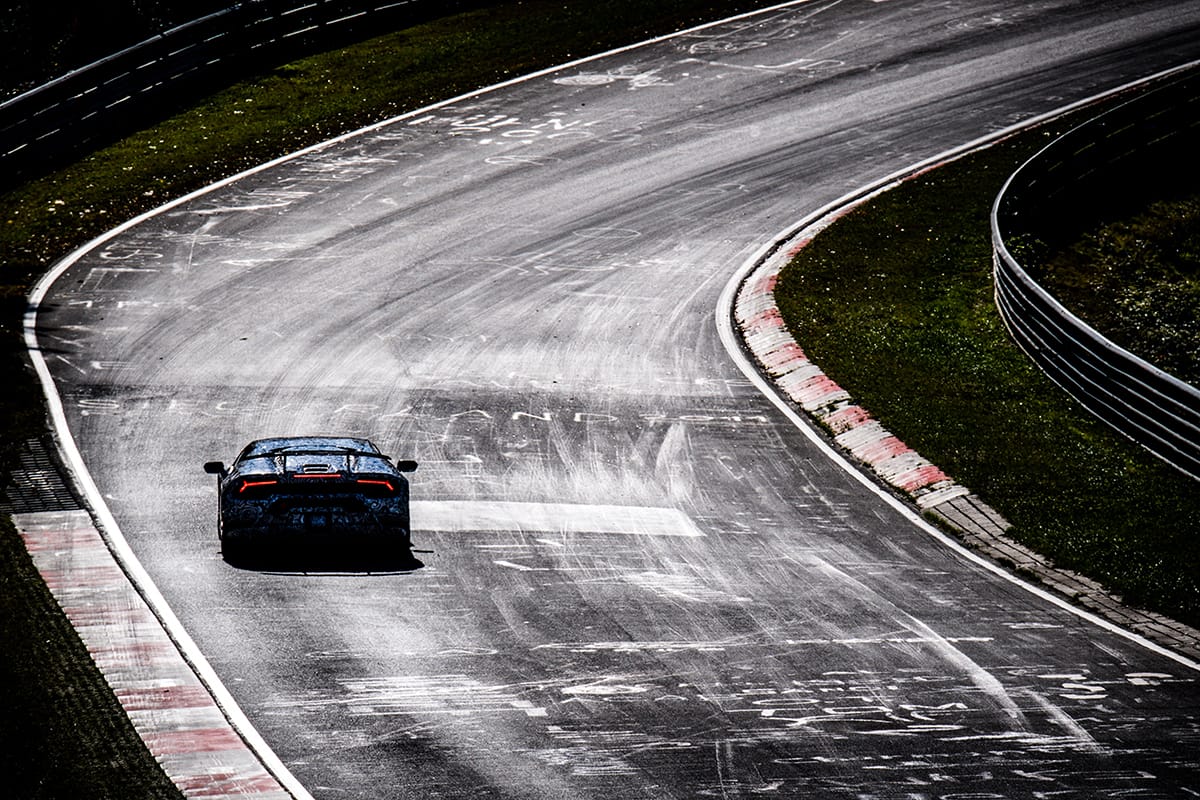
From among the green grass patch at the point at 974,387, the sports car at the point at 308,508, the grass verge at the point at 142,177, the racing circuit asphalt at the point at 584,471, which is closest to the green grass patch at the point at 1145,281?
the green grass patch at the point at 974,387

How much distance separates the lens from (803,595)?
49.4 feet

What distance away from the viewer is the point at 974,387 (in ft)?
72.9

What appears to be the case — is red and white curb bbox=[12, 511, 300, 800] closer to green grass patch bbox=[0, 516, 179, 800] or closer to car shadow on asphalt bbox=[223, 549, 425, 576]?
green grass patch bbox=[0, 516, 179, 800]

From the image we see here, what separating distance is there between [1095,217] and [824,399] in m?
12.7

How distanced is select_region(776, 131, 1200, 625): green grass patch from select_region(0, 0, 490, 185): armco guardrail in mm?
16448

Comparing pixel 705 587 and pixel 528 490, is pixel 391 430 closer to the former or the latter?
pixel 528 490

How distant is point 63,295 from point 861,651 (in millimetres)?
16781

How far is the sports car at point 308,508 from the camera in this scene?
1495 cm

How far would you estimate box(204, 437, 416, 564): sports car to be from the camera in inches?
588

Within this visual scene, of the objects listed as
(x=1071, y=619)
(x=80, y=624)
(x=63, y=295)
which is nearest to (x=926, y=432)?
(x=1071, y=619)

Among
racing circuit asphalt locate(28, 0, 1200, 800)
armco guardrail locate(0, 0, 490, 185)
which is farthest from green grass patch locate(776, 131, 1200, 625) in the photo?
armco guardrail locate(0, 0, 490, 185)

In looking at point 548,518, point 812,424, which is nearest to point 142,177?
point 812,424

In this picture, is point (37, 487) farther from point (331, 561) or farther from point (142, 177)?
point (142, 177)

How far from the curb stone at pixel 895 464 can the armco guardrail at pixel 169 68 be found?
15781 millimetres
